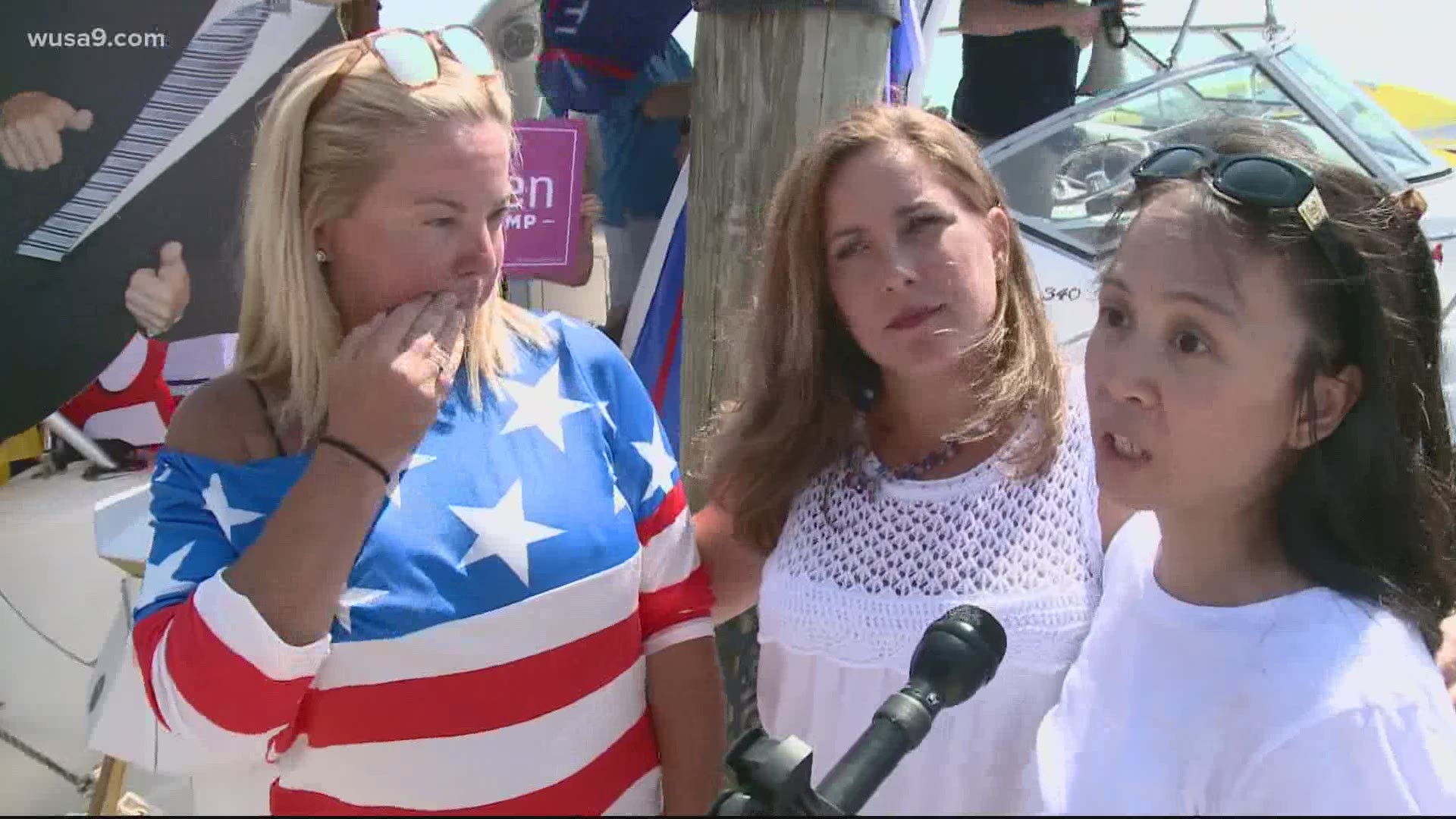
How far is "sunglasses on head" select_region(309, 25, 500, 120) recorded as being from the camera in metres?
1.42

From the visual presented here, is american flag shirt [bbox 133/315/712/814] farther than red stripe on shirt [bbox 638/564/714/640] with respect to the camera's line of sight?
No

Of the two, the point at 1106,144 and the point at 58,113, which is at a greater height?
the point at 58,113

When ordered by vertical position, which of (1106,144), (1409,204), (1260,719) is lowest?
(1106,144)

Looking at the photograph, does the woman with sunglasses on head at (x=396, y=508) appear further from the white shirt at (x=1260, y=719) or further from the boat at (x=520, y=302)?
the white shirt at (x=1260, y=719)

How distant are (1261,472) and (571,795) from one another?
0.90 metres

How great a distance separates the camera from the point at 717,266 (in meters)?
2.45

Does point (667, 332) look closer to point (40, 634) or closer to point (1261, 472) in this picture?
point (40, 634)

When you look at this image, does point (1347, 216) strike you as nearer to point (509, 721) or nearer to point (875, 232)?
point (875, 232)

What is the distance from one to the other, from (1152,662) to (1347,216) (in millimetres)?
510

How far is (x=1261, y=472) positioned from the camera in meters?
1.22

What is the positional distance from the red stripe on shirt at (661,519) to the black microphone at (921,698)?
67 centimetres

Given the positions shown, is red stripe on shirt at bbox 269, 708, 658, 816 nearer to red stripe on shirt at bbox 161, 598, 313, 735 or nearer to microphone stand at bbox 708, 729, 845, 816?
red stripe on shirt at bbox 161, 598, 313, 735

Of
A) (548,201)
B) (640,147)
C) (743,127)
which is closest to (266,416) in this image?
(743,127)

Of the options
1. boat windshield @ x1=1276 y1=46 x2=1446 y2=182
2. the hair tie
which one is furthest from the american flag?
boat windshield @ x1=1276 y1=46 x2=1446 y2=182
